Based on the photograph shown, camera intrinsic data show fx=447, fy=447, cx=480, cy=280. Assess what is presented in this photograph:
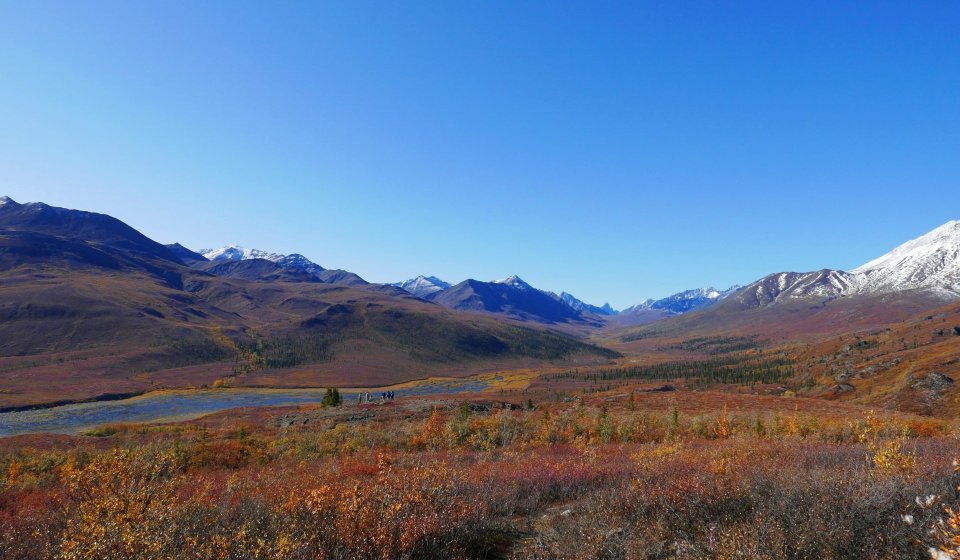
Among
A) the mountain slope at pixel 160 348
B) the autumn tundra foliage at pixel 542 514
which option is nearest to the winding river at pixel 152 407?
the mountain slope at pixel 160 348

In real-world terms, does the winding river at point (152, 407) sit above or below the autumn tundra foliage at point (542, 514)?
below

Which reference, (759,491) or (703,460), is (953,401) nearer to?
(703,460)

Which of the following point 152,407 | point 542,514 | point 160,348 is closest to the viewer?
point 542,514

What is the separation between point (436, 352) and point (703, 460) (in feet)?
576

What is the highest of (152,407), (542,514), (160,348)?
(542,514)

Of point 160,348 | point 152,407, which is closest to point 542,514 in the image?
point 152,407

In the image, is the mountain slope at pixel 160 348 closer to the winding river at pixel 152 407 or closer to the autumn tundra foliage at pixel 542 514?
the winding river at pixel 152 407

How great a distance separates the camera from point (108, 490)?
24.7ft

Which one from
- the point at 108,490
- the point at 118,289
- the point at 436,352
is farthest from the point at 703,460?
the point at 118,289

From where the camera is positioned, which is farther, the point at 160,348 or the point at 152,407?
the point at 160,348

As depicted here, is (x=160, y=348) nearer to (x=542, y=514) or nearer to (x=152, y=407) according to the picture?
(x=152, y=407)

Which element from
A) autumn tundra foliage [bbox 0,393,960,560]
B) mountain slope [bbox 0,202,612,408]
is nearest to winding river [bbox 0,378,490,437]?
mountain slope [bbox 0,202,612,408]

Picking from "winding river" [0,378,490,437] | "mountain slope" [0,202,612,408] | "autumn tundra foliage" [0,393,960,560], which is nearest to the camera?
"autumn tundra foliage" [0,393,960,560]

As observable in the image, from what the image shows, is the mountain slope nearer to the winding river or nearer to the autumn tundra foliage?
the winding river
